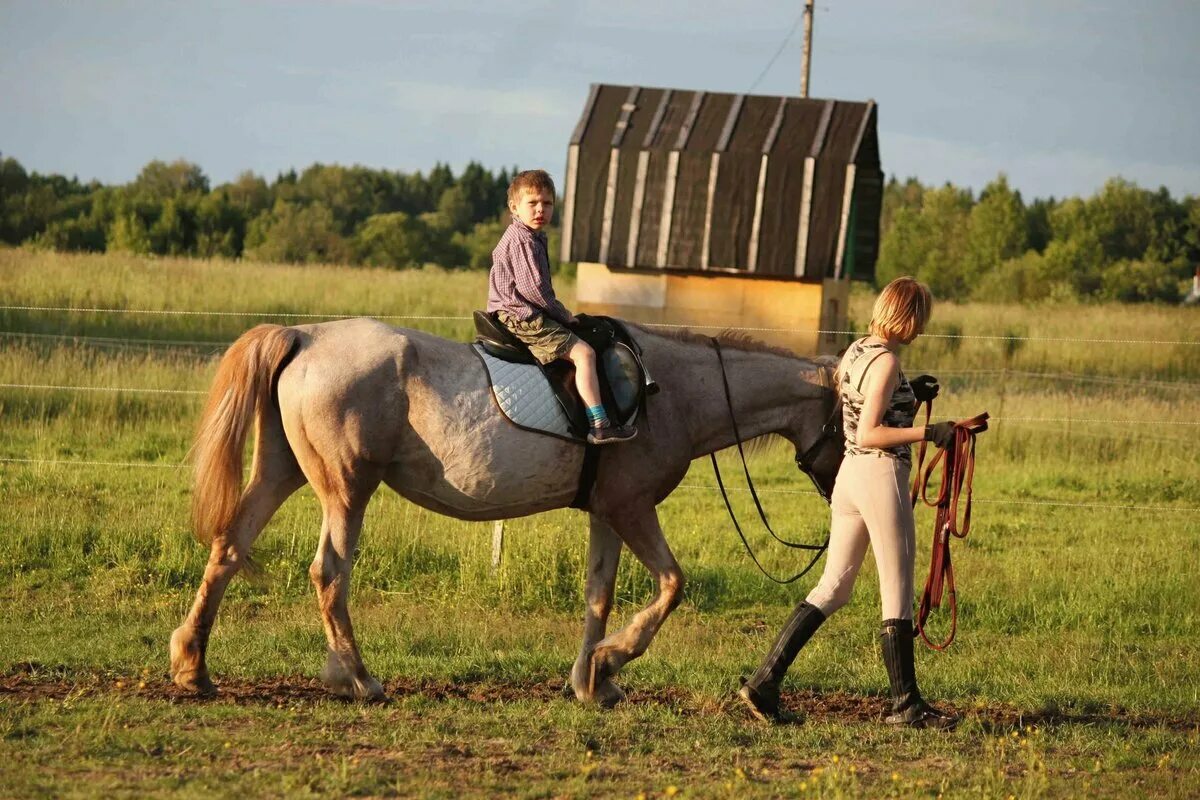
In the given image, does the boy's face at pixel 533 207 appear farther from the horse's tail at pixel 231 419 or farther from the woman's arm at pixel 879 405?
the woman's arm at pixel 879 405

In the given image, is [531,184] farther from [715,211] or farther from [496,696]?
[715,211]

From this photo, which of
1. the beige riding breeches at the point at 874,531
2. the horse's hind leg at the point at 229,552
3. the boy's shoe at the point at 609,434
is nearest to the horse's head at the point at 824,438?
the beige riding breeches at the point at 874,531

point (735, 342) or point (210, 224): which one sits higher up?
point (210, 224)

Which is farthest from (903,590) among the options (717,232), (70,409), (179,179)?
(179,179)

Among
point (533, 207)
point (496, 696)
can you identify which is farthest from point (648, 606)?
point (533, 207)

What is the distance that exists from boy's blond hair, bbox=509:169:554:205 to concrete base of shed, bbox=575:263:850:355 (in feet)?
45.4

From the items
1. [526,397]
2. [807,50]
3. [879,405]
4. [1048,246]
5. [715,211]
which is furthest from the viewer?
[1048,246]

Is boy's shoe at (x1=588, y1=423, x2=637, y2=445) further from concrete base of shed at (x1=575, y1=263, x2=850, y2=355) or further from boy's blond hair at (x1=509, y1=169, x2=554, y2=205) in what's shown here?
concrete base of shed at (x1=575, y1=263, x2=850, y2=355)

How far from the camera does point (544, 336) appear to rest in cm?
621

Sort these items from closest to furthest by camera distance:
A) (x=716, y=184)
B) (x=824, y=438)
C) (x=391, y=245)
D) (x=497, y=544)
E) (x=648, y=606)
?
(x=648, y=606), (x=824, y=438), (x=497, y=544), (x=716, y=184), (x=391, y=245)

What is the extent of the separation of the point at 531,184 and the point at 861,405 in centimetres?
178

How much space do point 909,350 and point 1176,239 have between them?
43.0 meters

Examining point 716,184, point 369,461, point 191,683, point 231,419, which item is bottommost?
point 191,683

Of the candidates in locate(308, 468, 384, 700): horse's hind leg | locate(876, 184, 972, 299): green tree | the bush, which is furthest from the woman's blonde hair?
locate(876, 184, 972, 299): green tree
